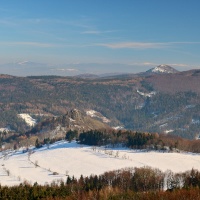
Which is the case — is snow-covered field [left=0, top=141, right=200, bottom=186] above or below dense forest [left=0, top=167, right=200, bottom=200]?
below

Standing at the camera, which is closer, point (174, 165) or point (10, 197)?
point (10, 197)

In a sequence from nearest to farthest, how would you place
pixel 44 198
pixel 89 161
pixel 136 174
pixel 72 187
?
1. pixel 44 198
2. pixel 72 187
3. pixel 136 174
4. pixel 89 161

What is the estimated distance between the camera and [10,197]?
99562 mm

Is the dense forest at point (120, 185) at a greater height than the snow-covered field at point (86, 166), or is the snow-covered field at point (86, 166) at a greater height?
the dense forest at point (120, 185)

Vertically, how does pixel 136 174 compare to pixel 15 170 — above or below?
above

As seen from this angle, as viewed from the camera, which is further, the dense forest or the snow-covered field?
the snow-covered field

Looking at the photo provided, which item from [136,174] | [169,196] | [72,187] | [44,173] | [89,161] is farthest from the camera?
[89,161]

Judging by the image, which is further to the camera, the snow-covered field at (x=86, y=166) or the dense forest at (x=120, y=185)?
the snow-covered field at (x=86, y=166)

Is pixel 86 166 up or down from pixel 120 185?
down

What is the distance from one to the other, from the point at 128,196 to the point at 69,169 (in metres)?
97.3

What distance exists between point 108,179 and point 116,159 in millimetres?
54172

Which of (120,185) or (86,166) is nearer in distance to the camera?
(120,185)

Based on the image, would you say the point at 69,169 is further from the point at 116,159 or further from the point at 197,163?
the point at 197,163

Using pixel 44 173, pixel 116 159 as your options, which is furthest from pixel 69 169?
pixel 116 159
